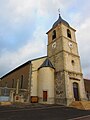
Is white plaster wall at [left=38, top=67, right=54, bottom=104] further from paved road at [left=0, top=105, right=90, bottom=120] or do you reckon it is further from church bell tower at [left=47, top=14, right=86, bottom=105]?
paved road at [left=0, top=105, right=90, bottom=120]

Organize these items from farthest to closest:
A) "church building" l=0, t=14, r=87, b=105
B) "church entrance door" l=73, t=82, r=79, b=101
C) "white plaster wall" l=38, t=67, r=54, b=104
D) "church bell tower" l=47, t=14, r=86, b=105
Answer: "church entrance door" l=73, t=82, r=79, b=101
"white plaster wall" l=38, t=67, r=54, b=104
"church bell tower" l=47, t=14, r=86, b=105
"church building" l=0, t=14, r=87, b=105

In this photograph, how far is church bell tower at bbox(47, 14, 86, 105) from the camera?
20.4 m

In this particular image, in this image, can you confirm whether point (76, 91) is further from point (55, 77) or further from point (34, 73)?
point (34, 73)

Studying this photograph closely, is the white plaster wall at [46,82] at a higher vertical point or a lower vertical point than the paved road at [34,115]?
higher

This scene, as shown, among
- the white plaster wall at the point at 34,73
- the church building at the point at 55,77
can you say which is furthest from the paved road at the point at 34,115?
the white plaster wall at the point at 34,73

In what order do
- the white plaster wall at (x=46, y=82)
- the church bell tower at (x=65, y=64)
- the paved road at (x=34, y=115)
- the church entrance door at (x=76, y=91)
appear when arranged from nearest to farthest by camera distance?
the paved road at (x=34, y=115) < the church bell tower at (x=65, y=64) < the white plaster wall at (x=46, y=82) < the church entrance door at (x=76, y=91)

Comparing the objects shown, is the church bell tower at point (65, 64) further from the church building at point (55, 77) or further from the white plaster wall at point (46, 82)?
the white plaster wall at point (46, 82)

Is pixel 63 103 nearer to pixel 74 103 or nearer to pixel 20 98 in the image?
pixel 74 103

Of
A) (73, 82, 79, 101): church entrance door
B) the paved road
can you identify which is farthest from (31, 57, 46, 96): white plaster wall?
the paved road

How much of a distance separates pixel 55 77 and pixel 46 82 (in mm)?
2141

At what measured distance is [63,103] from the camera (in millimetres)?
19375

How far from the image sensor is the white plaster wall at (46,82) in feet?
67.5

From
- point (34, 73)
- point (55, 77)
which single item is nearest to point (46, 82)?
point (55, 77)

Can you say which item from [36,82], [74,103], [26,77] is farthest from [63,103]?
[26,77]
